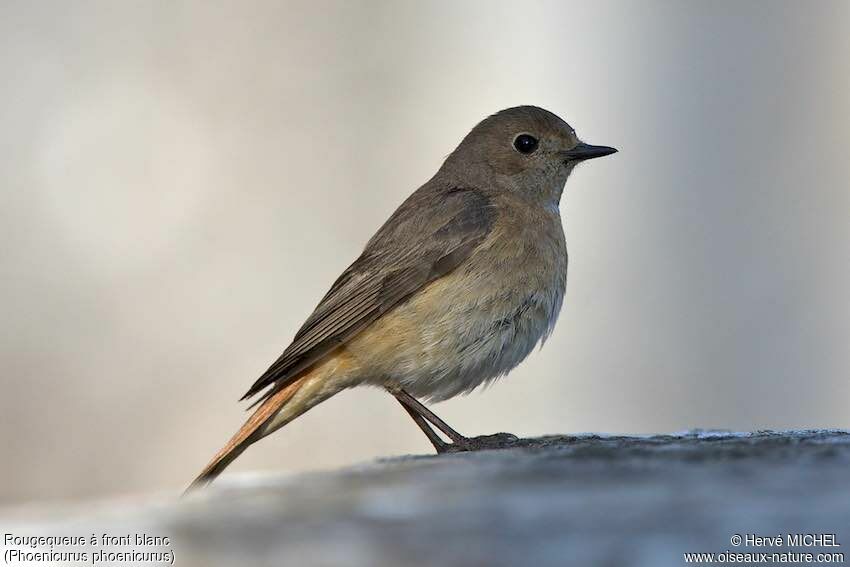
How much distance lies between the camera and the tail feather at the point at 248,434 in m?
4.08

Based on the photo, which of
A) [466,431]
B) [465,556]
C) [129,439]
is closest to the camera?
[465,556]

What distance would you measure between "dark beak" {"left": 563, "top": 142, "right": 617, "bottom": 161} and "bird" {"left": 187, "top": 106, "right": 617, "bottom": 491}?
1.06 feet

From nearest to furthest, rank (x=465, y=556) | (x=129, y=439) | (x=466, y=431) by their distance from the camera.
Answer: (x=465, y=556), (x=129, y=439), (x=466, y=431)

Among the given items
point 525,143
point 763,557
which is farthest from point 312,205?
point 763,557

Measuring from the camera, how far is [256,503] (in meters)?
1.88

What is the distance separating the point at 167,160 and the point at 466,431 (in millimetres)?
2199

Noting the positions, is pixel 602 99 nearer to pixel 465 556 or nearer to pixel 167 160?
pixel 167 160

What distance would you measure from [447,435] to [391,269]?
70 centimetres

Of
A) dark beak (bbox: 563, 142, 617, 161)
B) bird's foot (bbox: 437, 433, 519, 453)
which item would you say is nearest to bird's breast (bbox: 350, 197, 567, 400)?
bird's foot (bbox: 437, 433, 519, 453)

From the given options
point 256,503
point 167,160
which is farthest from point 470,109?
point 256,503

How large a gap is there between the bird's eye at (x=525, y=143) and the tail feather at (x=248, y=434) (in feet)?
4.67

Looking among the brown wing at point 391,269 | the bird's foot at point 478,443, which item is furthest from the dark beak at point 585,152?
the bird's foot at point 478,443

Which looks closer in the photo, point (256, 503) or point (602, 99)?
point (256, 503)

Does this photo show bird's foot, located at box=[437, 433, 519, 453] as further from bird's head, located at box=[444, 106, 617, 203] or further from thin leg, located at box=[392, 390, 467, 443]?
bird's head, located at box=[444, 106, 617, 203]
